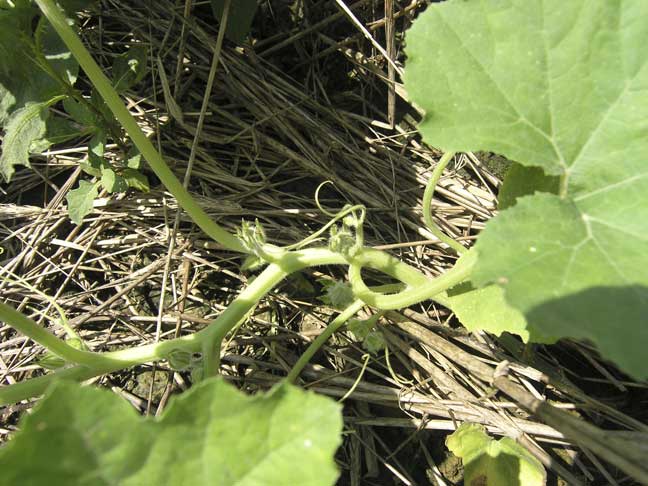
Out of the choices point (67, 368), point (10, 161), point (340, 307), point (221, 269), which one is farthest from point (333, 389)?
point (10, 161)

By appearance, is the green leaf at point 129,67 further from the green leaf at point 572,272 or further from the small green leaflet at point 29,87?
the green leaf at point 572,272

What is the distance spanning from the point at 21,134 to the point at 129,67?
17.5 inches

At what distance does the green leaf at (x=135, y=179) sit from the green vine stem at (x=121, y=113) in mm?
474

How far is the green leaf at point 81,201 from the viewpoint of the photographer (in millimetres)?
2232

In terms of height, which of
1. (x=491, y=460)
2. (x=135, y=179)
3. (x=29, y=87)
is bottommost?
(x=491, y=460)

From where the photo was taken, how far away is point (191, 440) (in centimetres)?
110

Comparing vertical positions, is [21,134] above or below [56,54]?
below

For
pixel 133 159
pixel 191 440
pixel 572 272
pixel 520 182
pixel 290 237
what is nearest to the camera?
pixel 191 440

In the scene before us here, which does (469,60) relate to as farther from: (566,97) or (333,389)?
(333,389)

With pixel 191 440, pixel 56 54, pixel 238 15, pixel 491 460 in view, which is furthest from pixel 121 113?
pixel 491 460

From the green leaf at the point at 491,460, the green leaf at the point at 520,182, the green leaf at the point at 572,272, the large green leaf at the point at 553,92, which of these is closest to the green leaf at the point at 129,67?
the large green leaf at the point at 553,92

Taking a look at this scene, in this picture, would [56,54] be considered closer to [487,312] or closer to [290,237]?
[290,237]

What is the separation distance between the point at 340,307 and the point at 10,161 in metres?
1.22

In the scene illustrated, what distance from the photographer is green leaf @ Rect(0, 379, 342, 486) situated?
41.3 inches
